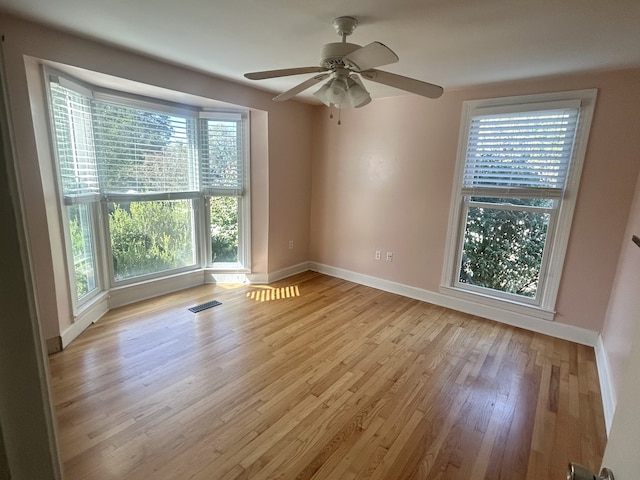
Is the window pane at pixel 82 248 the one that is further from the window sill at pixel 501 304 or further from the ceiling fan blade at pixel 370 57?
the window sill at pixel 501 304

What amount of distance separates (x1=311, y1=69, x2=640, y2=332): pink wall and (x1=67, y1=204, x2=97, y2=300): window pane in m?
2.68

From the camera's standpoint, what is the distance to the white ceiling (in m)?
1.71

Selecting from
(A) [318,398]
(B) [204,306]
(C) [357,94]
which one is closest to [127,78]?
(C) [357,94]

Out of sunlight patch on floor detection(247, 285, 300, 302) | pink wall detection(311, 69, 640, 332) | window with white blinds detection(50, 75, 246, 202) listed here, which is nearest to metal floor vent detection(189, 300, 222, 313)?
sunlight patch on floor detection(247, 285, 300, 302)

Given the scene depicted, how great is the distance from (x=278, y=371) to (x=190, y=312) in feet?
4.45

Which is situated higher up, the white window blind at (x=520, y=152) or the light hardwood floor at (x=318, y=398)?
the white window blind at (x=520, y=152)

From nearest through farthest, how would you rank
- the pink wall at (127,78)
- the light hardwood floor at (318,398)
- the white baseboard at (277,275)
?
the light hardwood floor at (318,398) < the pink wall at (127,78) < the white baseboard at (277,275)

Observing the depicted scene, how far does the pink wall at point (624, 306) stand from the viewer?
1973 mm

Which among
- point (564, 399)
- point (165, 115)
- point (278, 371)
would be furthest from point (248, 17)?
point (564, 399)

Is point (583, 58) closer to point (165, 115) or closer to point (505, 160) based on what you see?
point (505, 160)

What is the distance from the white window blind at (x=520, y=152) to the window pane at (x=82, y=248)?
368cm

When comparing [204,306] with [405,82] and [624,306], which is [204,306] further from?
[624,306]

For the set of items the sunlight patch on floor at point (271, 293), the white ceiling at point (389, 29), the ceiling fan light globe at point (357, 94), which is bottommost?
the sunlight patch on floor at point (271, 293)

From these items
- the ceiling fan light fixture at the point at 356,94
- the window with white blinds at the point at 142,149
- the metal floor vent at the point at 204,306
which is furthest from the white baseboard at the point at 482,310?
the ceiling fan light fixture at the point at 356,94
